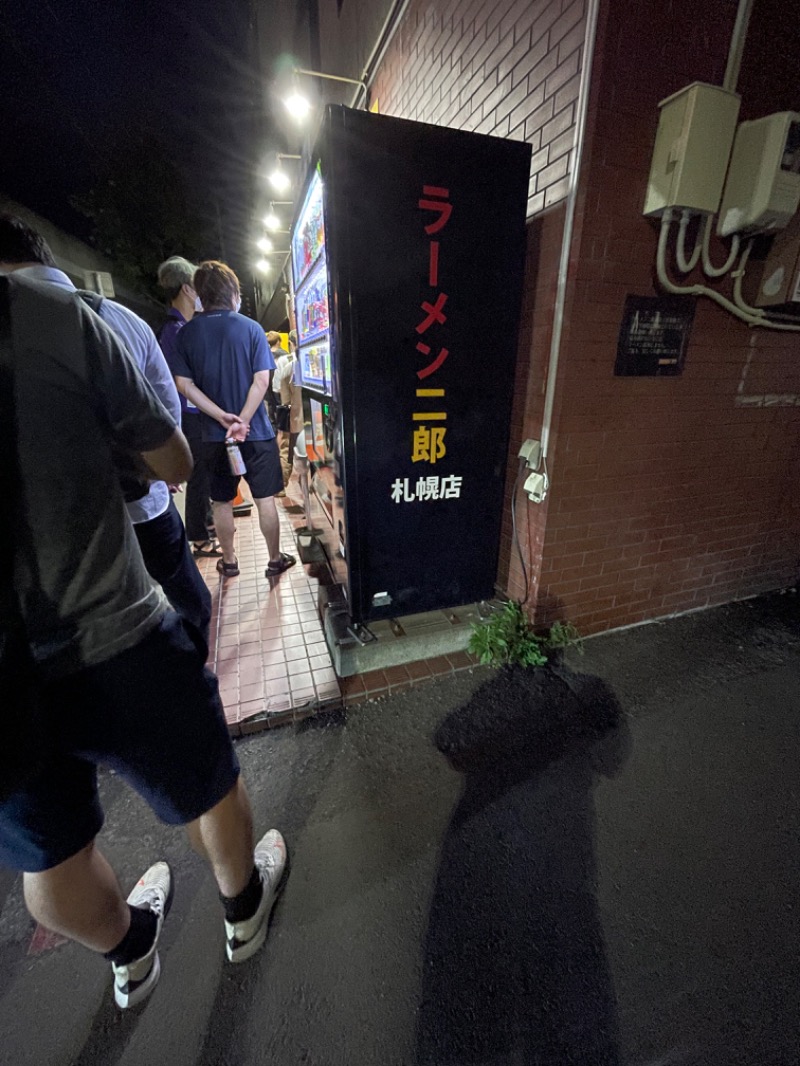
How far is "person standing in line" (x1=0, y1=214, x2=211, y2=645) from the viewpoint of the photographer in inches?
60.2

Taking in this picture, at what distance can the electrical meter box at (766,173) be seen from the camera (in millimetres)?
1896

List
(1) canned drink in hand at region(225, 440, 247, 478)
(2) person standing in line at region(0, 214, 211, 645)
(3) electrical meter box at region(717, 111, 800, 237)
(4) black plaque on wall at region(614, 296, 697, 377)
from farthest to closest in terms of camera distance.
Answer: (1) canned drink in hand at region(225, 440, 247, 478) → (4) black plaque on wall at region(614, 296, 697, 377) → (3) electrical meter box at region(717, 111, 800, 237) → (2) person standing in line at region(0, 214, 211, 645)

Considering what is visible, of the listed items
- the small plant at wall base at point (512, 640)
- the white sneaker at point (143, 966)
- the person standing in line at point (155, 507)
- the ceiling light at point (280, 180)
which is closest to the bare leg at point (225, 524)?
the person standing in line at point (155, 507)

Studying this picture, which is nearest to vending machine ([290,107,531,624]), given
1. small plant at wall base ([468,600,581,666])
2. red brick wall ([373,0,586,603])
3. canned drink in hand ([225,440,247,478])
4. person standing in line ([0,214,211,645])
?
red brick wall ([373,0,586,603])

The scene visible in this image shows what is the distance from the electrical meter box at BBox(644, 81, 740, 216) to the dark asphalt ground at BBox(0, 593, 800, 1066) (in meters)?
2.45

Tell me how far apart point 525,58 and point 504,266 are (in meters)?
1.06

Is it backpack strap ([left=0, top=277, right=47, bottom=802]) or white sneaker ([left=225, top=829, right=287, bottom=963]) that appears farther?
white sneaker ([left=225, top=829, right=287, bottom=963])

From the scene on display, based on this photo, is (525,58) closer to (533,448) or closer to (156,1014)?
(533,448)

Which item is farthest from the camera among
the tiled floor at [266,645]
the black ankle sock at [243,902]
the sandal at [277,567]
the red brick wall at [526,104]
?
the sandal at [277,567]

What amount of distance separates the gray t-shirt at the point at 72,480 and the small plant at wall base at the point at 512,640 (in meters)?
1.99

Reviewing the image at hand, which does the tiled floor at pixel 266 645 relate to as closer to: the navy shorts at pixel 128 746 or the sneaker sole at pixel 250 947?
the sneaker sole at pixel 250 947

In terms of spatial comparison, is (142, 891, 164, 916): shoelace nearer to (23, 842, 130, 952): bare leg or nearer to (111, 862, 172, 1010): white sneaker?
(111, 862, 172, 1010): white sneaker

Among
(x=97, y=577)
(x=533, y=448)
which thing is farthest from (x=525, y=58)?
(x=97, y=577)

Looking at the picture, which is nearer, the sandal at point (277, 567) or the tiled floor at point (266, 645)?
the tiled floor at point (266, 645)
